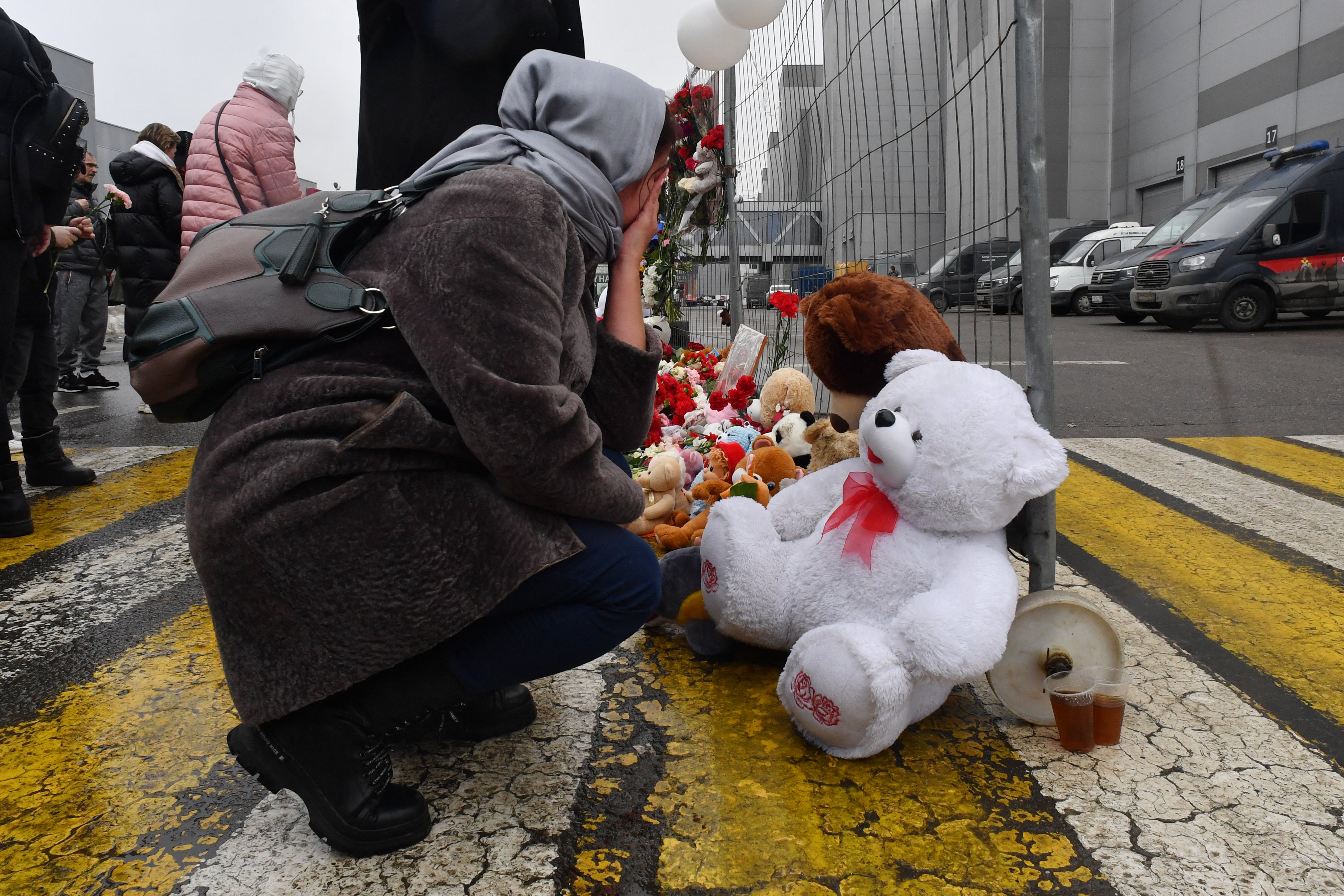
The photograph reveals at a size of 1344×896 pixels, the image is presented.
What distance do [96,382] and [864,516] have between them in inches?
345

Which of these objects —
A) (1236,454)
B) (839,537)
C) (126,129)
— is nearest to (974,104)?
(839,537)

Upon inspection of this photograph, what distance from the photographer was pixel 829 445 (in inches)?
114

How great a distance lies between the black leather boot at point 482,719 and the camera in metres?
2.02

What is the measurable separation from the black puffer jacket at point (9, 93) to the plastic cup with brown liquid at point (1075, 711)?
3.79m

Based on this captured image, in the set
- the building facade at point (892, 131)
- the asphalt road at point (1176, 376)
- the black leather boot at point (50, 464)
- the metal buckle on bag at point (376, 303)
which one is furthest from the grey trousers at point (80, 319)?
the metal buckle on bag at point (376, 303)

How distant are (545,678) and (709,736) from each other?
1.72 feet

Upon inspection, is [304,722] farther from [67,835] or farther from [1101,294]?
[1101,294]

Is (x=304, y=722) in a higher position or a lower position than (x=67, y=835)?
higher

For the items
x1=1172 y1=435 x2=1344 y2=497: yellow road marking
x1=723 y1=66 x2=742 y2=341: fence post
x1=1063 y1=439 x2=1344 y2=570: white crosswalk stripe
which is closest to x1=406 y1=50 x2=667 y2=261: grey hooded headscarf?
x1=1063 y1=439 x2=1344 y2=570: white crosswalk stripe

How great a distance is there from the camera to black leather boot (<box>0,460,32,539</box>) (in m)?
3.65

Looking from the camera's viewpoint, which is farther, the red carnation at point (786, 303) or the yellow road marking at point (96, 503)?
the red carnation at point (786, 303)

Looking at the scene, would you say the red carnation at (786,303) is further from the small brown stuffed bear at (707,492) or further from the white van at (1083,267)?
the white van at (1083,267)

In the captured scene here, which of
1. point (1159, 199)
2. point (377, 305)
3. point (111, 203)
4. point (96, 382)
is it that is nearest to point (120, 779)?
point (377, 305)

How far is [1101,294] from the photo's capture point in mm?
15719
